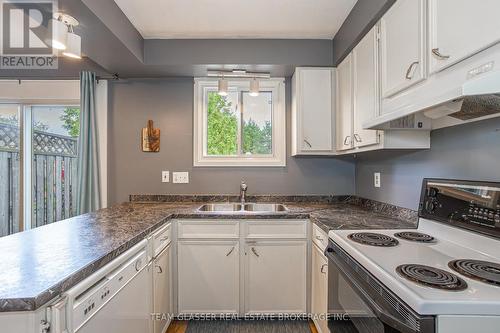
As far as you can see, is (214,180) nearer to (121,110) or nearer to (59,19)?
(121,110)

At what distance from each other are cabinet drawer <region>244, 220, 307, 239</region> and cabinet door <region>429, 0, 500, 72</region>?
136cm

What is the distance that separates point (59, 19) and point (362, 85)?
1.98 m

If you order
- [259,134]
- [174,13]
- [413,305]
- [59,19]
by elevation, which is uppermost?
[174,13]

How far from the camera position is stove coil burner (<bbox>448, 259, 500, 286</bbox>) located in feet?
2.73

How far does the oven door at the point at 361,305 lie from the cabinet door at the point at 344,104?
1.02 metres

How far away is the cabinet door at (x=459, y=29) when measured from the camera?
2.76 ft

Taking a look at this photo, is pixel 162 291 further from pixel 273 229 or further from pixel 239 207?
pixel 239 207

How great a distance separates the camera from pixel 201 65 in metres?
2.34

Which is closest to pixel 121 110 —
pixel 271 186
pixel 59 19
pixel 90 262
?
pixel 59 19

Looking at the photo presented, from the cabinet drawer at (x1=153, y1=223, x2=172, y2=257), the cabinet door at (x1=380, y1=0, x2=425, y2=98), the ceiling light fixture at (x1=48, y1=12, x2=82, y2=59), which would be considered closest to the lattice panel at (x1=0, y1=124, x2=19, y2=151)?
the ceiling light fixture at (x1=48, y1=12, x2=82, y2=59)

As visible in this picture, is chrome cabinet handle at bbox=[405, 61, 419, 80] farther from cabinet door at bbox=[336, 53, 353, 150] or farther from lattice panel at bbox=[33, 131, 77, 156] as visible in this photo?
lattice panel at bbox=[33, 131, 77, 156]

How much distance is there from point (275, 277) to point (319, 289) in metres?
0.36

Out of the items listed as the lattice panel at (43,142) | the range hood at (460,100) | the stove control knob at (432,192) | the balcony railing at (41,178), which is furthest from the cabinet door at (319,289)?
the lattice panel at (43,142)

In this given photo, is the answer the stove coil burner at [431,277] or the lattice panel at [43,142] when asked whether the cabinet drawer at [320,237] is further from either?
the lattice panel at [43,142]
